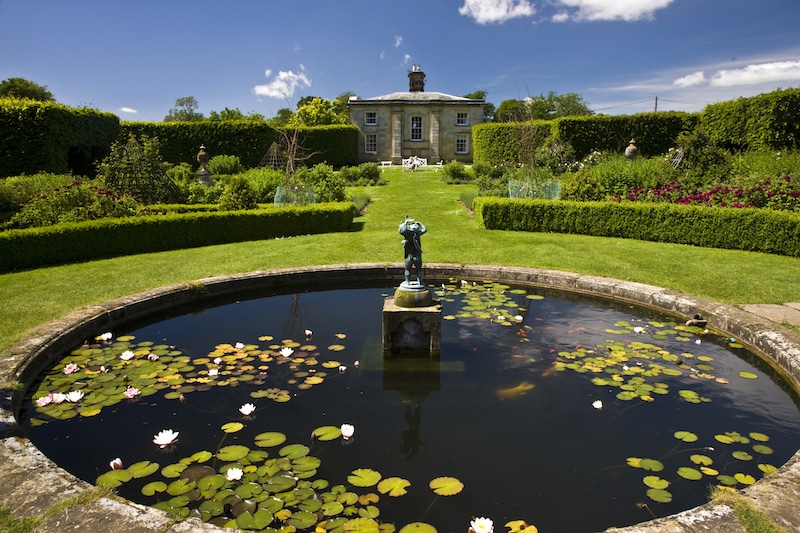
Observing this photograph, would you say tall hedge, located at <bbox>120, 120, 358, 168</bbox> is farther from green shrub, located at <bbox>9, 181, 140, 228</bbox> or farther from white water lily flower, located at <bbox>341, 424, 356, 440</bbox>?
white water lily flower, located at <bbox>341, 424, 356, 440</bbox>

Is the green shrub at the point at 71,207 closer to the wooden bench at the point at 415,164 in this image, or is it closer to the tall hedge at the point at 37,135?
the tall hedge at the point at 37,135

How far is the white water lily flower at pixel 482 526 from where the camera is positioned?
2.35m

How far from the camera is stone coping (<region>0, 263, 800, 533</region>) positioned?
230 centimetres

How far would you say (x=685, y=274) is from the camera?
7.45m

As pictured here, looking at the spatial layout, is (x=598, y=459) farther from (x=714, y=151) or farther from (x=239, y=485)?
(x=714, y=151)

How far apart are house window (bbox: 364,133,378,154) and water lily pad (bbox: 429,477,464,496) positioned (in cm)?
3539

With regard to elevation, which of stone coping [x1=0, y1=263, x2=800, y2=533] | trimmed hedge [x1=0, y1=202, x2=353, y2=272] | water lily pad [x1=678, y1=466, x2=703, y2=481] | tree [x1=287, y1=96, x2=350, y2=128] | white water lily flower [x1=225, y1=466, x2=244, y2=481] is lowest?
water lily pad [x1=678, y1=466, x2=703, y2=481]

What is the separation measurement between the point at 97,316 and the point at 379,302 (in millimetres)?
3164

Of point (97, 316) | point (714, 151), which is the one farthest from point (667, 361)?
point (714, 151)

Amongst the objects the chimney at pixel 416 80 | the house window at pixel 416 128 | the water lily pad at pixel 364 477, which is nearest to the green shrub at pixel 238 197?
the water lily pad at pixel 364 477

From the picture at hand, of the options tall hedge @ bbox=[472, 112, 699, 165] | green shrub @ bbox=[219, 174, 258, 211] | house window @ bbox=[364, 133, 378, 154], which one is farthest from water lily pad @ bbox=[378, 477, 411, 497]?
house window @ bbox=[364, 133, 378, 154]

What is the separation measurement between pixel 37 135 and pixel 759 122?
1000 inches

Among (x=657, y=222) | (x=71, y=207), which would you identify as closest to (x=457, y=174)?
(x=657, y=222)

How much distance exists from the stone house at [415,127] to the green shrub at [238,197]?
80.4 ft
